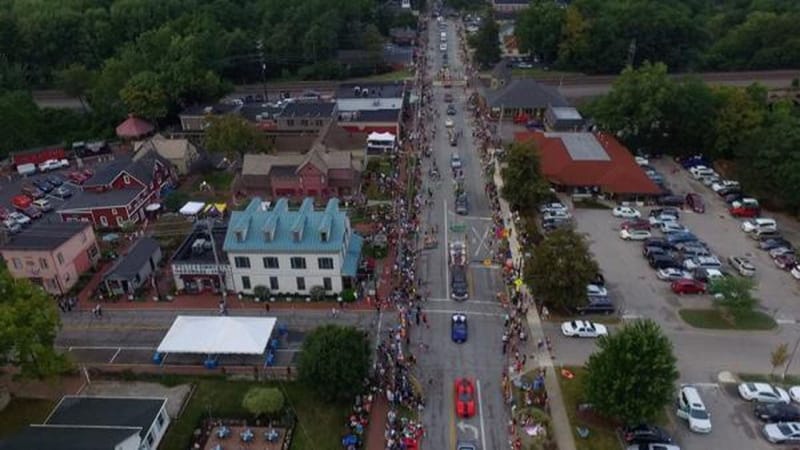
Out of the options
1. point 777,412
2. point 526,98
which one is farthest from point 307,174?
point 777,412

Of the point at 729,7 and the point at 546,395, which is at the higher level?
the point at 729,7

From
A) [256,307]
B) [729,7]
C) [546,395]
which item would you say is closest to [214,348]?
[256,307]

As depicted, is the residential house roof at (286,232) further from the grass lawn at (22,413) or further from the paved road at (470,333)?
the grass lawn at (22,413)

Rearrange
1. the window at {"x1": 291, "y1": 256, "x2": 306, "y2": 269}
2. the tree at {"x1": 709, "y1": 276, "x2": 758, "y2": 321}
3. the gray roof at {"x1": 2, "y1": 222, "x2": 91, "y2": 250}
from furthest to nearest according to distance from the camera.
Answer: the gray roof at {"x1": 2, "y1": 222, "x2": 91, "y2": 250}
the window at {"x1": 291, "y1": 256, "x2": 306, "y2": 269}
the tree at {"x1": 709, "y1": 276, "x2": 758, "y2": 321}

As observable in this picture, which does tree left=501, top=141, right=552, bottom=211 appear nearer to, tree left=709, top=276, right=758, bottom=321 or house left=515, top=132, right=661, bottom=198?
house left=515, top=132, right=661, bottom=198

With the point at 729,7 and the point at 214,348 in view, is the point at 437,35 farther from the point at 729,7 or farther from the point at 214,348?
the point at 214,348

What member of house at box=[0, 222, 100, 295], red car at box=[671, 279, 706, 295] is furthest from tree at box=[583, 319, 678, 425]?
house at box=[0, 222, 100, 295]

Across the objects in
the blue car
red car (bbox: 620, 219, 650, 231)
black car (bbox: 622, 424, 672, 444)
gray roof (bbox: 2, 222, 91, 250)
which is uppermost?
gray roof (bbox: 2, 222, 91, 250)
